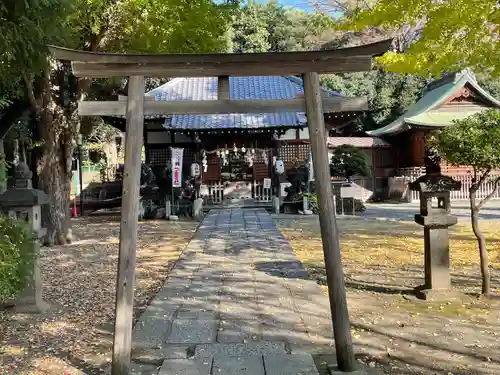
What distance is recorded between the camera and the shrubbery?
3777mm

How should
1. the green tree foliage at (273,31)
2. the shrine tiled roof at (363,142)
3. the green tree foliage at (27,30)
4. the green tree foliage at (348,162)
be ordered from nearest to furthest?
the green tree foliage at (27,30), the green tree foliage at (348,162), the shrine tiled roof at (363,142), the green tree foliage at (273,31)

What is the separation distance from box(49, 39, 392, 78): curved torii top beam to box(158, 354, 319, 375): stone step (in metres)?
2.21

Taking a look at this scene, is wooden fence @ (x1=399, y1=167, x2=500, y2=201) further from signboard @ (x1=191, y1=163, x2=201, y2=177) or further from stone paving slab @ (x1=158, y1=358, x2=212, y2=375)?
stone paving slab @ (x1=158, y1=358, x2=212, y2=375)

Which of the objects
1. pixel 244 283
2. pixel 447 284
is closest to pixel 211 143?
pixel 244 283

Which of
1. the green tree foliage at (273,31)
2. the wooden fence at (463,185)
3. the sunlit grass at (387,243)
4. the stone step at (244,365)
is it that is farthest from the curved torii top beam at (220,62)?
the green tree foliage at (273,31)

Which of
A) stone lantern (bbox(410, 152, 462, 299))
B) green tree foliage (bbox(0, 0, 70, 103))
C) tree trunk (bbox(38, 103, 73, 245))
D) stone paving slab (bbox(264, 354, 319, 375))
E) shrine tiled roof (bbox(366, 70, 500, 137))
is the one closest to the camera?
stone paving slab (bbox(264, 354, 319, 375))

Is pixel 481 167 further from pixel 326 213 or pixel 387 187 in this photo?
pixel 387 187

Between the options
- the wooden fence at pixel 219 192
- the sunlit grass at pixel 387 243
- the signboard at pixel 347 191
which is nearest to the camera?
the sunlit grass at pixel 387 243

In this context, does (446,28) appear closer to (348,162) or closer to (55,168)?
(55,168)

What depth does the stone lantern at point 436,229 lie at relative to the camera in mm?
5680

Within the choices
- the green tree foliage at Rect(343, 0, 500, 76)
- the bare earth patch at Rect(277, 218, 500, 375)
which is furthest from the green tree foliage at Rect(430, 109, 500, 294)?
the green tree foliage at Rect(343, 0, 500, 76)

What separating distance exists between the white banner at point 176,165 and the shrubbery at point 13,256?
10901 millimetres

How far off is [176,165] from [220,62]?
38.9ft

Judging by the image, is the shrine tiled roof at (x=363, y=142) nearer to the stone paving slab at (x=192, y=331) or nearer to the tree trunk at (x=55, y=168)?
the tree trunk at (x=55, y=168)
